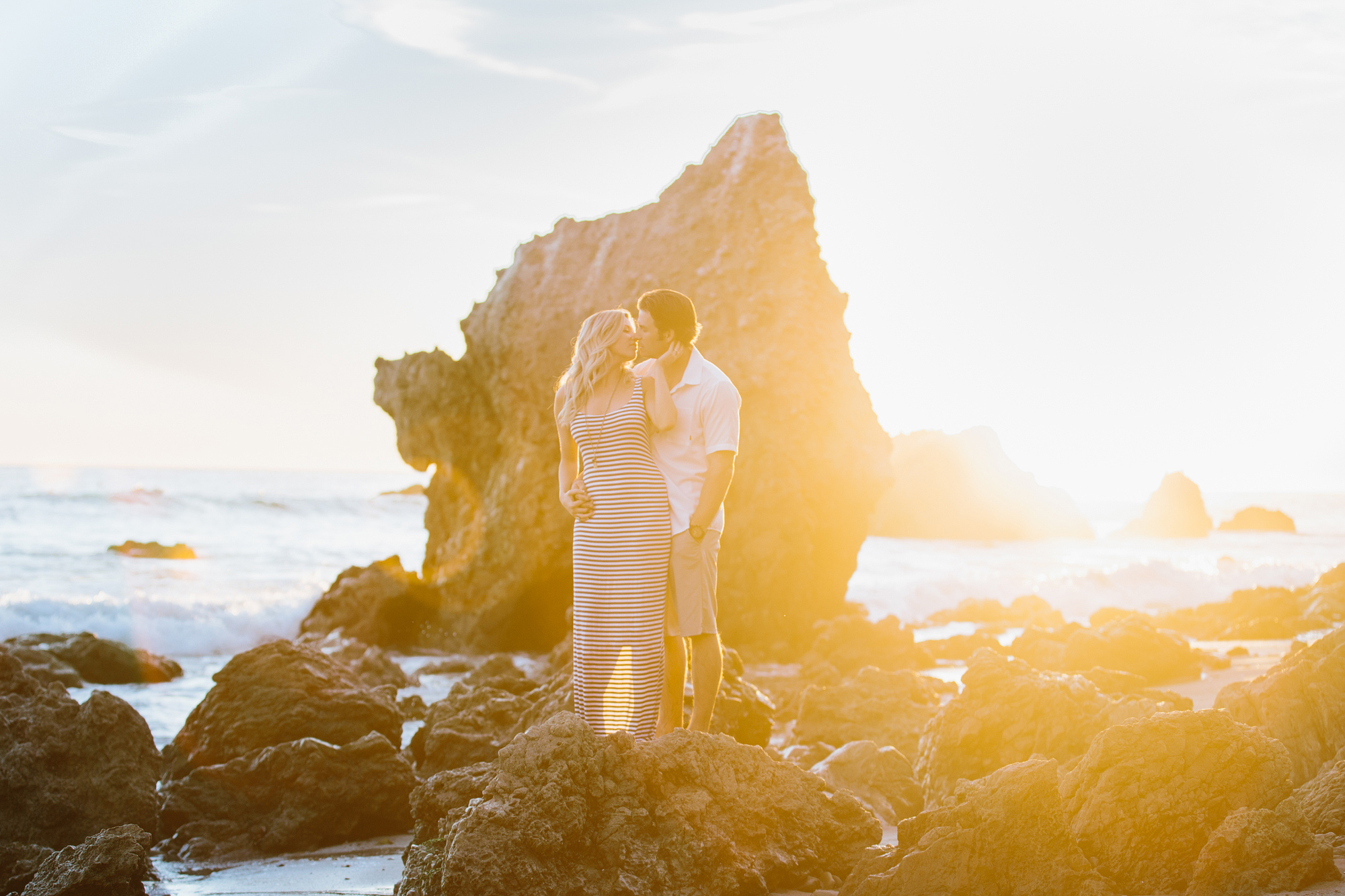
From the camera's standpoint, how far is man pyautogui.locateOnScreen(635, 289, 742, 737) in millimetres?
4648

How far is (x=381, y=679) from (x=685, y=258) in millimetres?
6830

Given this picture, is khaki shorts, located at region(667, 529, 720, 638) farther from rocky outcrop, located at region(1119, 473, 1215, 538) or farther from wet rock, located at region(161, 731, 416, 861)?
rocky outcrop, located at region(1119, 473, 1215, 538)

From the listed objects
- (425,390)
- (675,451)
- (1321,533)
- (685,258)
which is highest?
(685,258)

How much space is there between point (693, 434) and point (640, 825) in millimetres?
1939

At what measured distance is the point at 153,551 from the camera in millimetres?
25656

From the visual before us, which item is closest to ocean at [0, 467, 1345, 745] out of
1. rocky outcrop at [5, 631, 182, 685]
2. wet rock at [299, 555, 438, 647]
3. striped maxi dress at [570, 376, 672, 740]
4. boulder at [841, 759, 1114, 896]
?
rocky outcrop at [5, 631, 182, 685]

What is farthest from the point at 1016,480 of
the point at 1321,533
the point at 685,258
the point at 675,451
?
the point at 675,451

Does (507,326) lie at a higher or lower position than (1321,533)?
higher

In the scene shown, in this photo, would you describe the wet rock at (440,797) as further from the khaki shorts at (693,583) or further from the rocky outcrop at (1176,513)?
the rocky outcrop at (1176,513)

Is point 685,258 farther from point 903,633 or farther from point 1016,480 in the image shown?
point 1016,480

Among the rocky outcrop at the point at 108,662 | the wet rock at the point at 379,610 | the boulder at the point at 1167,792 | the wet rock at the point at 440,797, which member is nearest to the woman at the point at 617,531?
the wet rock at the point at 440,797

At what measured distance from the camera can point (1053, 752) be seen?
512 cm

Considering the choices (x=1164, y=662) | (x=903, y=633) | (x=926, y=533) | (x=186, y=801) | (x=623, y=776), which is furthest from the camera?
(x=926, y=533)

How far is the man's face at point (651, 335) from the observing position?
4.83 metres
